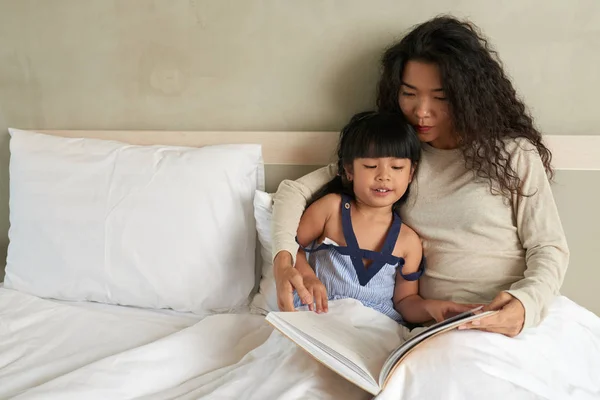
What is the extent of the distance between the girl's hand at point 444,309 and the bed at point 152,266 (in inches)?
4.9

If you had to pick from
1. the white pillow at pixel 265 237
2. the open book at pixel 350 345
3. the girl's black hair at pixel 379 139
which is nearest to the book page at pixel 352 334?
the open book at pixel 350 345

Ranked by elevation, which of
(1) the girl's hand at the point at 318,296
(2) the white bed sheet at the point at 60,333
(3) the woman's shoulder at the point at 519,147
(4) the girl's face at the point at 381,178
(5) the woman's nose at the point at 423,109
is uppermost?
(5) the woman's nose at the point at 423,109

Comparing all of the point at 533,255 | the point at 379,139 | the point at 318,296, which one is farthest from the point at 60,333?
the point at 533,255

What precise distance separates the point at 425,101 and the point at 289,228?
42 centimetres

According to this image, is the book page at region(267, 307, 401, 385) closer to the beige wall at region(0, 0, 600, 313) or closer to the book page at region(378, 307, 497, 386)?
the book page at region(378, 307, 497, 386)

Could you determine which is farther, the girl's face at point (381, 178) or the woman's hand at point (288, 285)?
the girl's face at point (381, 178)

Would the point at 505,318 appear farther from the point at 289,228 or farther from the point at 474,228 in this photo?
the point at 289,228

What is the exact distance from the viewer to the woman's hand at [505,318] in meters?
0.87

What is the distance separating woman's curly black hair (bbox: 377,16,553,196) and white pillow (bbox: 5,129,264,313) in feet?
1.67

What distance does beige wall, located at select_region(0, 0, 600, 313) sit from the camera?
1.19m

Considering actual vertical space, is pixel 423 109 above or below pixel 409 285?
above

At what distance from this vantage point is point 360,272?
1.12 m

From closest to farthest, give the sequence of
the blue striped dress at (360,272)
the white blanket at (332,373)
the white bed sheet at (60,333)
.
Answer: the white blanket at (332,373) < the white bed sheet at (60,333) < the blue striped dress at (360,272)

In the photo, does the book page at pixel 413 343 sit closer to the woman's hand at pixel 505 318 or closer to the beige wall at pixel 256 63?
the woman's hand at pixel 505 318
